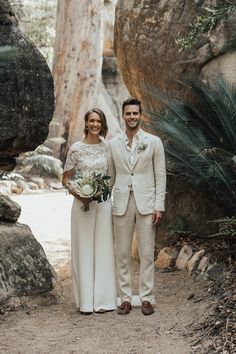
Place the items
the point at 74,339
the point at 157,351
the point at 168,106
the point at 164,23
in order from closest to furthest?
the point at 157,351
the point at 74,339
the point at 168,106
the point at 164,23

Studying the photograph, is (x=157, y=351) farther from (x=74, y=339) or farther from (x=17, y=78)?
(x=17, y=78)

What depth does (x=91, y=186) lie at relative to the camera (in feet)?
18.0

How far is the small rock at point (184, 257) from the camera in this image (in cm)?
680

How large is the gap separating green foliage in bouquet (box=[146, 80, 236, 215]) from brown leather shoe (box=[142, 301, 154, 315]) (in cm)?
138

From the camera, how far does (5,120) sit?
5211 millimetres

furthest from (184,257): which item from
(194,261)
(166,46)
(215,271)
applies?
(166,46)

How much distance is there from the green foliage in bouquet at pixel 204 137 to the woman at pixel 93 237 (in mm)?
969

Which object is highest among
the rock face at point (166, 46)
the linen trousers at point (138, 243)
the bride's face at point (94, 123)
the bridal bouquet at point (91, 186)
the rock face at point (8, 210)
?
the rock face at point (166, 46)

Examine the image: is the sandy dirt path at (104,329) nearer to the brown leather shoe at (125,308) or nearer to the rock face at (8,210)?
the brown leather shoe at (125,308)

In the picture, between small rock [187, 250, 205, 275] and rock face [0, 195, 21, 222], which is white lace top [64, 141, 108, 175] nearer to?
rock face [0, 195, 21, 222]

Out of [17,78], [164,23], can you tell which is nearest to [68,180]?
[17,78]

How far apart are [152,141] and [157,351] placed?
1891mm

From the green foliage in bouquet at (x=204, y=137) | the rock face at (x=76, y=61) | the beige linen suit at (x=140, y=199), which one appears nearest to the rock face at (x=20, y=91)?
the beige linen suit at (x=140, y=199)

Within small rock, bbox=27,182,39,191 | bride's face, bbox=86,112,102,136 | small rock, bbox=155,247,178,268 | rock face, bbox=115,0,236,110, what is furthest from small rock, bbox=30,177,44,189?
bride's face, bbox=86,112,102,136
